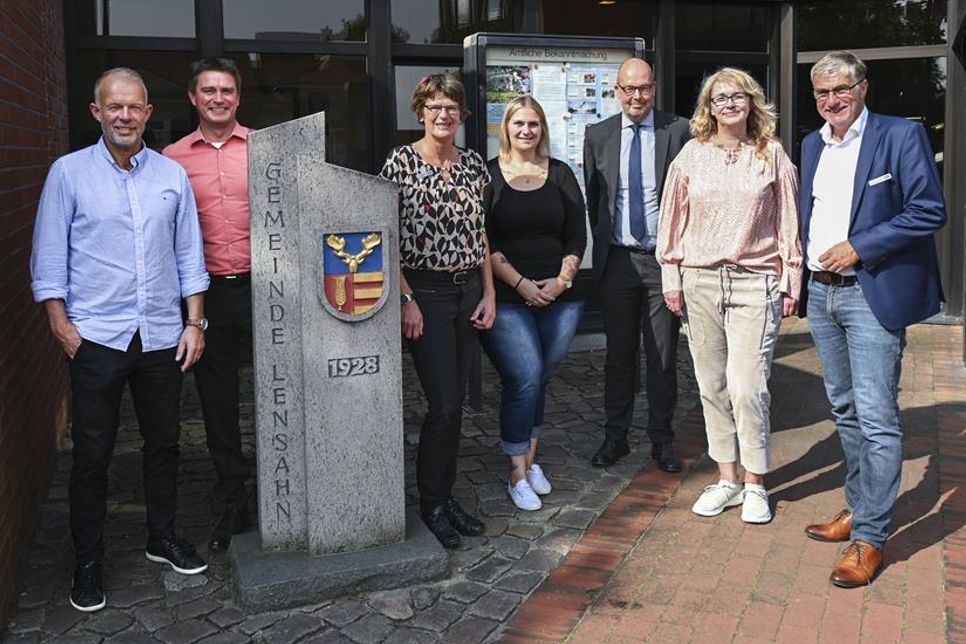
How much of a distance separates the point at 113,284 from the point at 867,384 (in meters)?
2.90

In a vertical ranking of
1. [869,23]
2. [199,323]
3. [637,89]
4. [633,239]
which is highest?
[869,23]

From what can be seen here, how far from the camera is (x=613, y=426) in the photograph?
5320 mm

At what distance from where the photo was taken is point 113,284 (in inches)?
140

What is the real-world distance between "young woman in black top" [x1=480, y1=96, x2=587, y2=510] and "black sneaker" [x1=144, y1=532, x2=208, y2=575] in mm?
1513

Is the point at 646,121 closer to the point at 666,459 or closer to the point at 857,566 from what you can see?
the point at 666,459

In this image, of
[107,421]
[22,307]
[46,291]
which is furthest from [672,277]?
[22,307]

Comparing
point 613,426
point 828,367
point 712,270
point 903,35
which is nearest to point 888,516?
point 828,367

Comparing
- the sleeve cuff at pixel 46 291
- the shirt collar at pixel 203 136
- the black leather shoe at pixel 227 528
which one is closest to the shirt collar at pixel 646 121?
the shirt collar at pixel 203 136

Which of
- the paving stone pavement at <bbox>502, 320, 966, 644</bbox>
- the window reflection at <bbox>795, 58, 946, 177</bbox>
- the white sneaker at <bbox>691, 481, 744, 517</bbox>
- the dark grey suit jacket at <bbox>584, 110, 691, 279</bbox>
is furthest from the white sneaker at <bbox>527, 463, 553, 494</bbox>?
the window reflection at <bbox>795, 58, 946, 177</bbox>

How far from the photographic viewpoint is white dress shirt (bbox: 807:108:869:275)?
387 cm

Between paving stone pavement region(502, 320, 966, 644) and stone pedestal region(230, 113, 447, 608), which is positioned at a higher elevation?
stone pedestal region(230, 113, 447, 608)

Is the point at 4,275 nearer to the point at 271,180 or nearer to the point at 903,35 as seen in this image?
the point at 271,180

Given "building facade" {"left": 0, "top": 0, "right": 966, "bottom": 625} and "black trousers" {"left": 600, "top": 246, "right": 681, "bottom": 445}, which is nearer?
"building facade" {"left": 0, "top": 0, "right": 966, "bottom": 625}

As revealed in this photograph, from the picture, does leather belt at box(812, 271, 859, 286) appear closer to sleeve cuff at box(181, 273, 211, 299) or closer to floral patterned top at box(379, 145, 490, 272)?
floral patterned top at box(379, 145, 490, 272)
